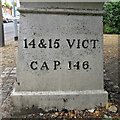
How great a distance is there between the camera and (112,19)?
11.3 m

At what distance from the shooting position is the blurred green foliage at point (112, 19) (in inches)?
437

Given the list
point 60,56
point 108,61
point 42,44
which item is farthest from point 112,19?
point 42,44

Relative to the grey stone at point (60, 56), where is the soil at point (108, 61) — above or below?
below

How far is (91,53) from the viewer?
2598mm

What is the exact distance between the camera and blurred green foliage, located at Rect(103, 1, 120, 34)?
36.4 ft

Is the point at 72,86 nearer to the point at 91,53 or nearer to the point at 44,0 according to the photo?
the point at 91,53

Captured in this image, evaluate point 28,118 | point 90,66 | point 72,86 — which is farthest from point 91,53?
point 28,118

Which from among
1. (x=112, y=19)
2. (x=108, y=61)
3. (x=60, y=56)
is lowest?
(x=108, y=61)

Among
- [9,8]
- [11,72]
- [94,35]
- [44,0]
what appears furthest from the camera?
[9,8]

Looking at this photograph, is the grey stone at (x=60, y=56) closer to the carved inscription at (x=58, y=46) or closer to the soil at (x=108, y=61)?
the carved inscription at (x=58, y=46)

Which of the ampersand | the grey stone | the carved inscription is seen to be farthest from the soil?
the ampersand

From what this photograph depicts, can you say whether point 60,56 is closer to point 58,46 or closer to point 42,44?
point 58,46

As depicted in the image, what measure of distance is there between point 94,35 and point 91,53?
0.27m

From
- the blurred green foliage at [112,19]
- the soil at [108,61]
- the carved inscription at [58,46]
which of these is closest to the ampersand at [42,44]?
the carved inscription at [58,46]
